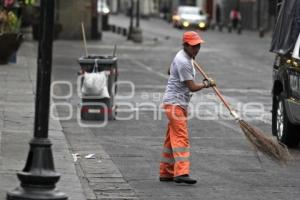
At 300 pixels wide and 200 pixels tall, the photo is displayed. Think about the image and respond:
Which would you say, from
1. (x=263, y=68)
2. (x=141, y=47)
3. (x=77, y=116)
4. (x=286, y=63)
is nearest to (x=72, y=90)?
(x=77, y=116)

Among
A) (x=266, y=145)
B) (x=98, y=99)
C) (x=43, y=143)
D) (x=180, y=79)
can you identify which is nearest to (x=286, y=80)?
(x=266, y=145)

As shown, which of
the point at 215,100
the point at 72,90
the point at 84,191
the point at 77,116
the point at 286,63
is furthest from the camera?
the point at 72,90

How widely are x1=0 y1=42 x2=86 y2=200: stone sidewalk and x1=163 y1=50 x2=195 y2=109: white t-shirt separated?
56.2 inches

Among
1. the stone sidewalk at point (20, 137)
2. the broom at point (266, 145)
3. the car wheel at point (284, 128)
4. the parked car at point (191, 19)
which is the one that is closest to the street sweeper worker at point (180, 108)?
the broom at point (266, 145)

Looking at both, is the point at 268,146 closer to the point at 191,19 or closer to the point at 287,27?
the point at 287,27

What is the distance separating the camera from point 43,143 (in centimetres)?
810

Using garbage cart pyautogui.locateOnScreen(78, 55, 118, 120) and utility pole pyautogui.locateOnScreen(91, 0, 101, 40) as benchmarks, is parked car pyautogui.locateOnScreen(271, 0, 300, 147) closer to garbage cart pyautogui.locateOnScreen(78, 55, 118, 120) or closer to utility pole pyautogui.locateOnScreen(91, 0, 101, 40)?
garbage cart pyautogui.locateOnScreen(78, 55, 118, 120)

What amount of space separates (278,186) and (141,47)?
3456 cm

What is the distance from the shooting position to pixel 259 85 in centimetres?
2570

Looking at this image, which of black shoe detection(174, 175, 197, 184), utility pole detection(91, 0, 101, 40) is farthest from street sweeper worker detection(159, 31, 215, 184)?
utility pole detection(91, 0, 101, 40)

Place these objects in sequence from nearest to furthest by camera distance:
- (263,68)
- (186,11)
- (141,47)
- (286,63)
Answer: (286,63), (263,68), (141,47), (186,11)

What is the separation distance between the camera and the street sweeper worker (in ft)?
34.8

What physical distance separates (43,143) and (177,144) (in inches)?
110

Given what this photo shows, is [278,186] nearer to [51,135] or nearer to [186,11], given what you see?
[51,135]
